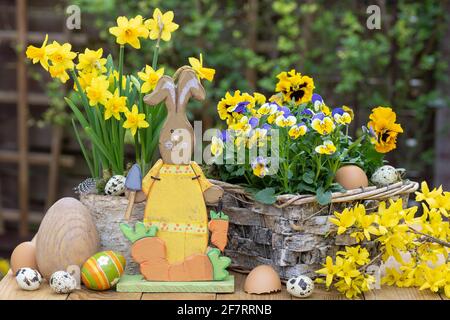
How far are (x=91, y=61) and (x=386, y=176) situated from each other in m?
0.55

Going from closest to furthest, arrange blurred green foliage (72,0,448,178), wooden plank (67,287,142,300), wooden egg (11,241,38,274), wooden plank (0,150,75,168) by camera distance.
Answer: wooden plank (67,287,142,300), wooden egg (11,241,38,274), blurred green foliage (72,0,448,178), wooden plank (0,150,75,168)

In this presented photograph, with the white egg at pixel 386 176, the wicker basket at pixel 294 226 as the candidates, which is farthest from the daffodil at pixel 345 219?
the white egg at pixel 386 176

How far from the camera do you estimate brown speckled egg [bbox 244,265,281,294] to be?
115 centimetres

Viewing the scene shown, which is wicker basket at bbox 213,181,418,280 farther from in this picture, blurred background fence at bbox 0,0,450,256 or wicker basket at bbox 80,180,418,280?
blurred background fence at bbox 0,0,450,256

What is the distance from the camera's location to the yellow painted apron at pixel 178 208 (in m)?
1.16

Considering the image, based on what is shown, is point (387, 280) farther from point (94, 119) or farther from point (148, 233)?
point (94, 119)

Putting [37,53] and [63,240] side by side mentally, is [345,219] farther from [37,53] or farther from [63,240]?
[37,53]

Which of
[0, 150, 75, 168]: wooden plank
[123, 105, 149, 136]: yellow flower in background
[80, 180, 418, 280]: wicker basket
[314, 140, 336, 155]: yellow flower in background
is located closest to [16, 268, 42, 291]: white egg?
[80, 180, 418, 280]: wicker basket

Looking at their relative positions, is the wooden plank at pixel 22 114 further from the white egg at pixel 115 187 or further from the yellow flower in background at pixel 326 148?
the yellow flower in background at pixel 326 148

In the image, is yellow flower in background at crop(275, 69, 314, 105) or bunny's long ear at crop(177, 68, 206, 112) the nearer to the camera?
bunny's long ear at crop(177, 68, 206, 112)

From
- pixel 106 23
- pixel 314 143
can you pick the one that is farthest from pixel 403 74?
pixel 314 143

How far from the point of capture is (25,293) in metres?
1.15

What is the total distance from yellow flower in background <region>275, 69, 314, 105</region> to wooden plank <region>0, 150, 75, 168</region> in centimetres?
200
